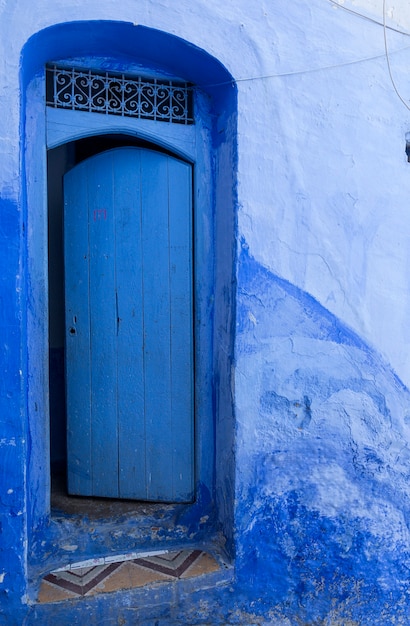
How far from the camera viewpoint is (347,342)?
2939mm

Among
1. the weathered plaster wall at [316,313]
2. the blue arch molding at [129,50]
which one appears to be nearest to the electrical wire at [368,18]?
the weathered plaster wall at [316,313]

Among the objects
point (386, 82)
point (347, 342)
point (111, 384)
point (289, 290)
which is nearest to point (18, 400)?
point (111, 384)

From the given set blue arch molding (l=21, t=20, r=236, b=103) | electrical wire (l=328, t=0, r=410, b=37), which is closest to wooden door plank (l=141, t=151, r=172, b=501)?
blue arch molding (l=21, t=20, r=236, b=103)

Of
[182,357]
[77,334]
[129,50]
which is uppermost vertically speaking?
[129,50]

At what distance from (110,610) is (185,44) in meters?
2.67

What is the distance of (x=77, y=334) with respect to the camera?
308 centimetres

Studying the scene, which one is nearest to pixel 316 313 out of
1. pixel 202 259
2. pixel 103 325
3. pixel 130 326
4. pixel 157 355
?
pixel 202 259

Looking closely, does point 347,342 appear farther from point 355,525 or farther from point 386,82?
point 386,82

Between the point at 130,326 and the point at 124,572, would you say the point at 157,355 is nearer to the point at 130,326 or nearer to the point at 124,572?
the point at 130,326

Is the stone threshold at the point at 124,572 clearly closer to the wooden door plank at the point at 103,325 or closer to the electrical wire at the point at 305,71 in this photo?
the wooden door plank at the point at 103,325

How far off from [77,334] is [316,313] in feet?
4.30

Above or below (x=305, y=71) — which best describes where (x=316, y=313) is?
below

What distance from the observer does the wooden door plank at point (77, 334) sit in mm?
3045

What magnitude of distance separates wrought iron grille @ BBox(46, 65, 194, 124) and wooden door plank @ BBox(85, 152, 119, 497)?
0.95ft
